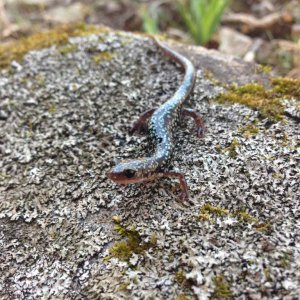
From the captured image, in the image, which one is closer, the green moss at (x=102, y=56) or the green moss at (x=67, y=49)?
the green moss at (x=102, y=56)

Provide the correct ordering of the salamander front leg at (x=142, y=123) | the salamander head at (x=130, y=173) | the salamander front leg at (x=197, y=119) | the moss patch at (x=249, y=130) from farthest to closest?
the salamander front leg at (x=142, y=123) < the salamander front leg at (x=197, y=119) < the moss patch at (x=249, y=130) < the salamander head at (x=130, y=173)

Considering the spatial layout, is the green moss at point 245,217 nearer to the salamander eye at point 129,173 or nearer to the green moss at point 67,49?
the salamander eye at point 129,173

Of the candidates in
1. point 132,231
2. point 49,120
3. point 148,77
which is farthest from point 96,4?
point 132,231

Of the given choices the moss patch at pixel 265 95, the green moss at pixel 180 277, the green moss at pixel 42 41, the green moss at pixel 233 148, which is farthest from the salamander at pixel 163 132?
the green moss at pixel 42 41

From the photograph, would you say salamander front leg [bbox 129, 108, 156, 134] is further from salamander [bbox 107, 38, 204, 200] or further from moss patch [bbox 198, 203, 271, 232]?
moss patch [bbox 198, 203, 271, 232]

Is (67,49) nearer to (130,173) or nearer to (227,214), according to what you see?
(130,173)

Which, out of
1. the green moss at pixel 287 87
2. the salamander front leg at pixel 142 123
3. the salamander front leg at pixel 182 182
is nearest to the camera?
the salamander front leg at pixel 182 182
